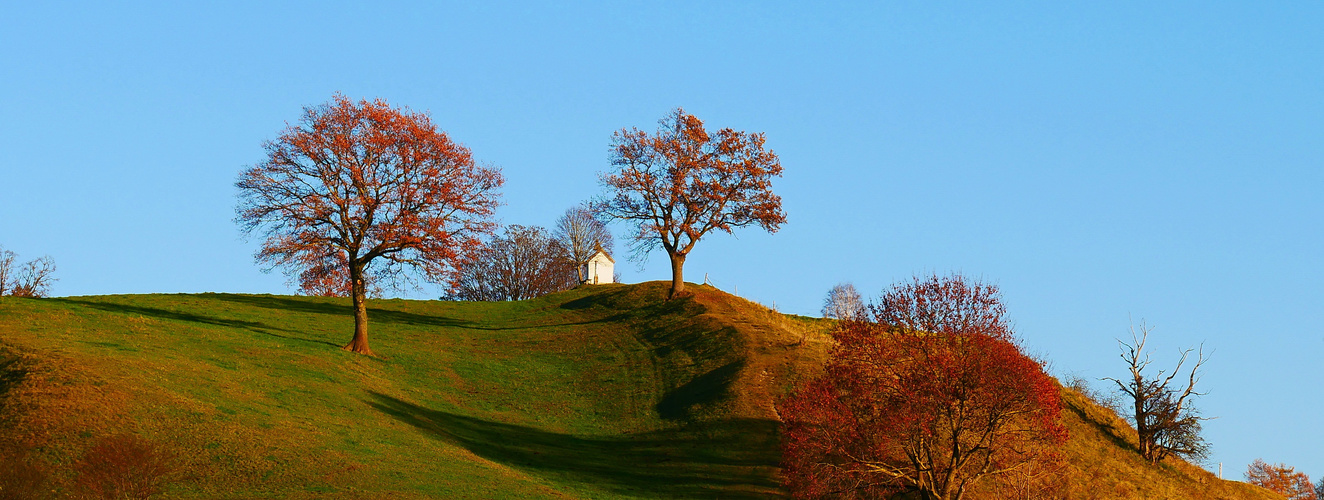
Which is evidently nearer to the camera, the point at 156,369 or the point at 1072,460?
the point at 156,369

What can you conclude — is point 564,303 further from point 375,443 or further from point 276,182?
point 375,443

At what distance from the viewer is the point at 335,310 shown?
77562mm

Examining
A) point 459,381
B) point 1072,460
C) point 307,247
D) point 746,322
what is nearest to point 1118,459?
point 1072,460

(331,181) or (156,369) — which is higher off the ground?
(331,181)

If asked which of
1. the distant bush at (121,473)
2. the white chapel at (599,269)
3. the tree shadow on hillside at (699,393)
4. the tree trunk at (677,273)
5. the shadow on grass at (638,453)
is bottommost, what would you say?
the distant bush at (121,473)

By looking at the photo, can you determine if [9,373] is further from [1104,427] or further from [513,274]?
[513,274]

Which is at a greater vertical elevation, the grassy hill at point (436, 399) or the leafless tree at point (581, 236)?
the leafless tree at point (581, 236)

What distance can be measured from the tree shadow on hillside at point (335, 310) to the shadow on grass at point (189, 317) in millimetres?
8410

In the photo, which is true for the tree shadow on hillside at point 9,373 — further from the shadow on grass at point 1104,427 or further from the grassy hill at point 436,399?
the shadow on grass at point 1104,427

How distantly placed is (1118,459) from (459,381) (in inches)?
1503

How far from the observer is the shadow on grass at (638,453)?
42.3 m

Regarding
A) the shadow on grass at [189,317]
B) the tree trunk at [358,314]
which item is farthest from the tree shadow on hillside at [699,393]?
the shadow on grass at [189,317]

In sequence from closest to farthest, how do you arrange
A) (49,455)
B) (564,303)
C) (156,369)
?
(49,455) → (156,369) → (564,303)

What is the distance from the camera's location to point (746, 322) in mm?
67688
